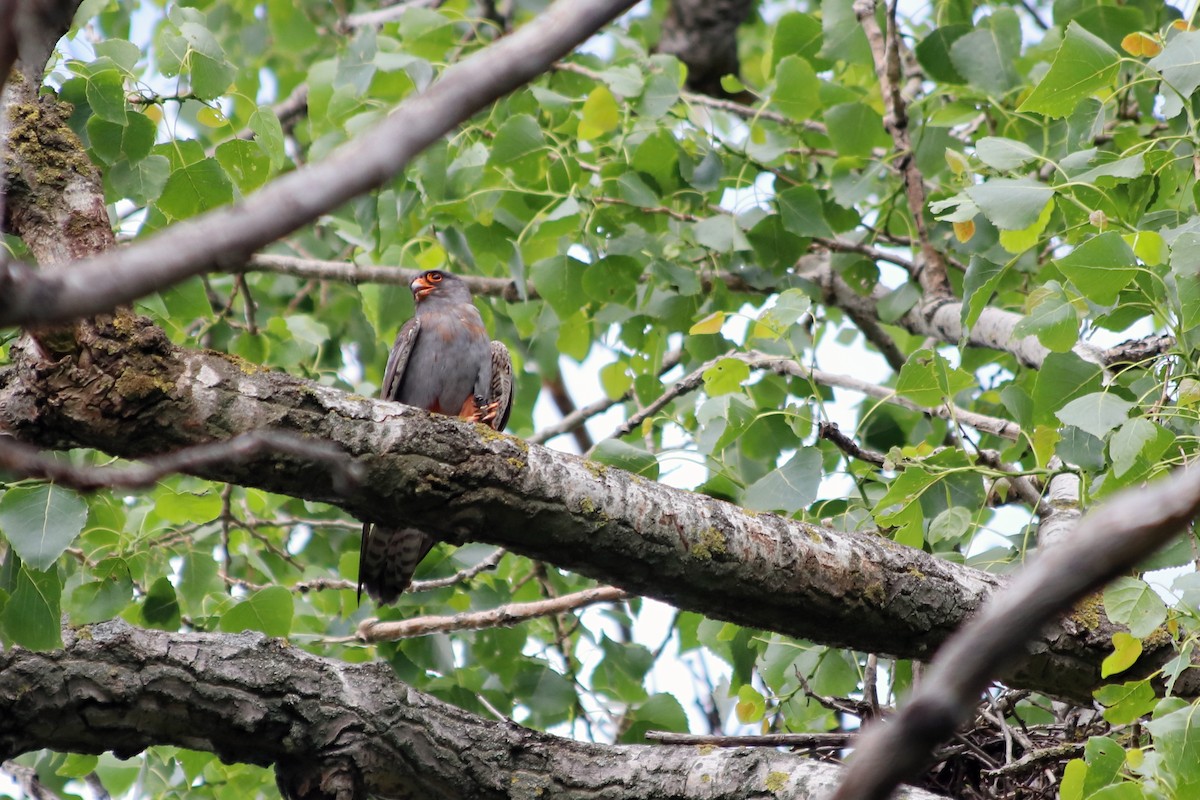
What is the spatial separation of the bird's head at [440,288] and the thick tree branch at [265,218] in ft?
16.2

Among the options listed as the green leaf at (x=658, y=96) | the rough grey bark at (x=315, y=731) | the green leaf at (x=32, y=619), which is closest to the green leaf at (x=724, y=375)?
the rough grey bark at (x=315, y=731)

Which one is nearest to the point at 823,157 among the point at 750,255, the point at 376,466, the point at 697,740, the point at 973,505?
the point at 750,255

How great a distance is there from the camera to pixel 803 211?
4.78m

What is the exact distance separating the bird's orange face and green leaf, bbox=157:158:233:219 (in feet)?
7.99

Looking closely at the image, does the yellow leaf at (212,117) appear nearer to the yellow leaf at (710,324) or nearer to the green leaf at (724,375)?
the yellow leaf at (710,324)

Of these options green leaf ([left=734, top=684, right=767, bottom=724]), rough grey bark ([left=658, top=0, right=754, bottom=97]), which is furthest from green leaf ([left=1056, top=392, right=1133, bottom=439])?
rough grey bark ([left=658, top=0, right=754, bottom=97])

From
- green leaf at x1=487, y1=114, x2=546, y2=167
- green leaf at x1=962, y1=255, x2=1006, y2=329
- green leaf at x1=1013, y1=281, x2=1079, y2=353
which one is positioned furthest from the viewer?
green leaf at x1=487, y1=114, x2=546, y2=167

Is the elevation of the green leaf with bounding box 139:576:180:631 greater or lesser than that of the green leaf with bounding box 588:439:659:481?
lesser

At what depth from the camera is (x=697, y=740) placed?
3545 mm

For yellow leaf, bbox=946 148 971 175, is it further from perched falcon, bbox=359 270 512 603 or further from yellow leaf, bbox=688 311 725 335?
perched falcon, bbox=359 270 512 603

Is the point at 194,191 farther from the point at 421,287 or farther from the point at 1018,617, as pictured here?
the point at 1018,617

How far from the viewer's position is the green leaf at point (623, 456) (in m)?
3.83

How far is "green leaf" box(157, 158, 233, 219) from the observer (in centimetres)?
356

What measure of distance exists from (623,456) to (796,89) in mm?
1963
